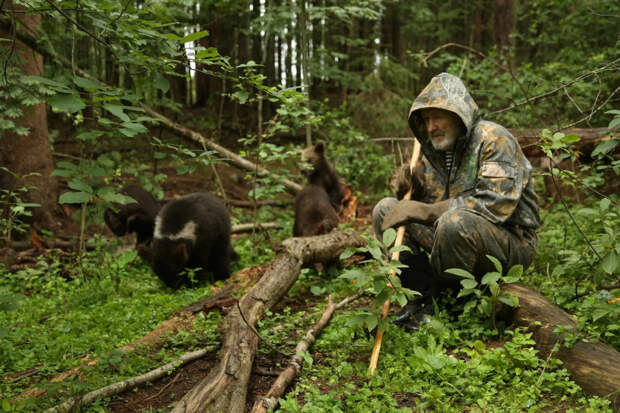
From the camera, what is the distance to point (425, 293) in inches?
209

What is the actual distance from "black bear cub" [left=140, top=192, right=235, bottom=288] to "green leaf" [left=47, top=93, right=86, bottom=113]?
15.3ft

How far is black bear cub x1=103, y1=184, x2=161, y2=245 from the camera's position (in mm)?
8828

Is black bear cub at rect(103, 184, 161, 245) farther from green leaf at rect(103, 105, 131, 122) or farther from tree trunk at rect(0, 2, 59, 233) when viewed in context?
green leaf at rect(103, 105, 131, 122)

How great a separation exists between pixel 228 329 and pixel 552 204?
23.0 ft

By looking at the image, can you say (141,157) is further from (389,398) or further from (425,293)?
(389,398)

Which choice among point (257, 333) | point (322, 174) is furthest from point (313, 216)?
point (257, 333)

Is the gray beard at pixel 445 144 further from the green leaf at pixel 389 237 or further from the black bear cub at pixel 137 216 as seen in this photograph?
the black bear cub at pixel 137 216

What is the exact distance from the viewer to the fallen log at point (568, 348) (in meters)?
3.29

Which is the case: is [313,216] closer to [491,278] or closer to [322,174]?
[322,174]

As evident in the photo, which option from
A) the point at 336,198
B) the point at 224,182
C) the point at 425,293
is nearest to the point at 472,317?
the point at 425,293

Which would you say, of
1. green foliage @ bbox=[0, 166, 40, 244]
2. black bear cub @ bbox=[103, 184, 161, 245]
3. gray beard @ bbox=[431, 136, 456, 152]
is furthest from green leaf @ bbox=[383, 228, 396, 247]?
black bear cub @ bbox=[103, 184, 161, 245]

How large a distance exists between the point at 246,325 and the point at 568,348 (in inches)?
106

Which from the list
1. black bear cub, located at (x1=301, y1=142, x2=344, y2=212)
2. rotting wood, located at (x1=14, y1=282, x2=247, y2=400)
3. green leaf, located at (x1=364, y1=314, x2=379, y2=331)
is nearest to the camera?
green leaf, located at (x1=364, y1=314, x2=379, y2=331)

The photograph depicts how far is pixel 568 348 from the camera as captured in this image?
3.65 meters
